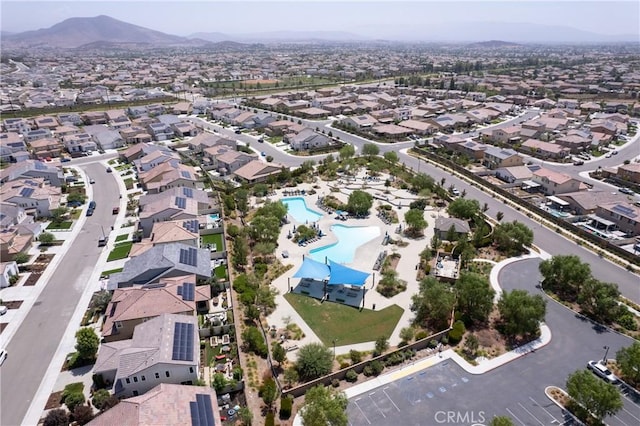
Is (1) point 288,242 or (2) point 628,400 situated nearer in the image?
(2) point 628,400

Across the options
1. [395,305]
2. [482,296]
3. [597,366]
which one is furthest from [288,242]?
[597,366]

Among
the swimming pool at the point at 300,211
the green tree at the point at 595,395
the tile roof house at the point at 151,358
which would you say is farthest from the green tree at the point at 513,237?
the tile roof house at the point at 151,358

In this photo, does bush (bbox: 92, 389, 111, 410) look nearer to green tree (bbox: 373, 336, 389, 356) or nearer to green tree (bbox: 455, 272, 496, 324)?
green tree (bbox: 373, 336, 389, 356)

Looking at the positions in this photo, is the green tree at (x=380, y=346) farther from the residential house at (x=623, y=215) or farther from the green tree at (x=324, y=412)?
the residential house at (x=623, y=215)

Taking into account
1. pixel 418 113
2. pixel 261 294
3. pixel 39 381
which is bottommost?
pixel 39 381

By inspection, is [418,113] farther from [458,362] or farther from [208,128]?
[458,362]

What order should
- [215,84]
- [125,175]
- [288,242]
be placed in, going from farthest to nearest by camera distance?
[215,84], [125,175], [288,242]

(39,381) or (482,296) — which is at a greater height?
(482,296)
